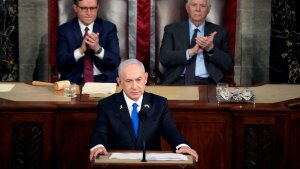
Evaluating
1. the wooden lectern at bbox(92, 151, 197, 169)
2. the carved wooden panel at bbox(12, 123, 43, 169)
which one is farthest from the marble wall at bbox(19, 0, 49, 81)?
the wooden lectern at bbox(92, 151, 197, 169)

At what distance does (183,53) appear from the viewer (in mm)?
6734

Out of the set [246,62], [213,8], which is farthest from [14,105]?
[246,62]

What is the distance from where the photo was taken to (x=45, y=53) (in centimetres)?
794

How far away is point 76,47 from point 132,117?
2261mm

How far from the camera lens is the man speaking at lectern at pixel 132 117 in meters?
4.58

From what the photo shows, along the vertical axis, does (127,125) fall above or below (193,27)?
below

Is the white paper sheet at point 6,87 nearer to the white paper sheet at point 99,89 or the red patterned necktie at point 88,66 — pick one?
the white paper sheet at point 99,89

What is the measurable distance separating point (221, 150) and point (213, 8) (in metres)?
2.25

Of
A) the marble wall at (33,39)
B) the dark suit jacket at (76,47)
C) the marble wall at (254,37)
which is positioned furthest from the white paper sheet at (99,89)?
the marble wall at (254,37)

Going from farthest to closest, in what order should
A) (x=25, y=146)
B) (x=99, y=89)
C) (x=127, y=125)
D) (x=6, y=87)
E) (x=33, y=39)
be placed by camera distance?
(x=33, y=39) → (x=6, y=87) → (x=99, y=89) → (x=25, y=146) → (x=127, y=125)

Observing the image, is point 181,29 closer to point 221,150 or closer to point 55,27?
point 55,27

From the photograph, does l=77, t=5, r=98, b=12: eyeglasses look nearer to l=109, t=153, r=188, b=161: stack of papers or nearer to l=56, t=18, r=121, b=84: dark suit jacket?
l=56, t=18, r=121, b=84: dark suit jacket

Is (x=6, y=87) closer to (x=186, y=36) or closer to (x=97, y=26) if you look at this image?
(x=97, y=26)

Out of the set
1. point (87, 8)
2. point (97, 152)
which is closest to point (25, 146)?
point (97, 152)
